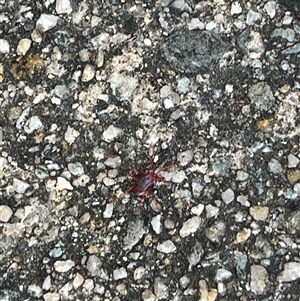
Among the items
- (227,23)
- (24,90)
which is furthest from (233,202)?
(24,90)

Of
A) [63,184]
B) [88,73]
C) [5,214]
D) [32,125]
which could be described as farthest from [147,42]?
[5,214]

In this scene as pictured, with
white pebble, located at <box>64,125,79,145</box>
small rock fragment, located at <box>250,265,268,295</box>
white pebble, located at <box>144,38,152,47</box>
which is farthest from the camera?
white pebble, located at <box>144,38,152,47</box>

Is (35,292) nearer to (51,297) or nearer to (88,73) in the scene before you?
(51,297)

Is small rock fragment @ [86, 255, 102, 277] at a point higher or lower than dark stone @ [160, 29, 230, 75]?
lower

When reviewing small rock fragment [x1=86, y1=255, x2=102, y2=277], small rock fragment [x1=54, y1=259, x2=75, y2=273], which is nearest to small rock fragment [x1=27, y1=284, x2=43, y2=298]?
small rock fragment [x1=54, y1=259, x2=75, y2=273]

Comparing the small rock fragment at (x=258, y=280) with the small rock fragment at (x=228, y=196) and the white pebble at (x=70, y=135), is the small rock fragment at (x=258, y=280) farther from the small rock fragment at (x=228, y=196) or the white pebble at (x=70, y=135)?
the white pebble at (x=70, y=135)

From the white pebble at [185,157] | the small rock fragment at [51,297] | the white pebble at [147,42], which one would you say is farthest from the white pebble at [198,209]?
the white pebble at [147,42]

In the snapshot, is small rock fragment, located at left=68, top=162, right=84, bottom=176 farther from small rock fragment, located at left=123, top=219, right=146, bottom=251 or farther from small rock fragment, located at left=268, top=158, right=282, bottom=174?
small rock fragment, located at left=268, top=158, right=282, bottom=174

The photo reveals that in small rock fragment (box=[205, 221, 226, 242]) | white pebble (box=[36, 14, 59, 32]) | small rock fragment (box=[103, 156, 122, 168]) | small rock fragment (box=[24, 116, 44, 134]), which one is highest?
white pebble (box=[36, 14, 59, 32])
